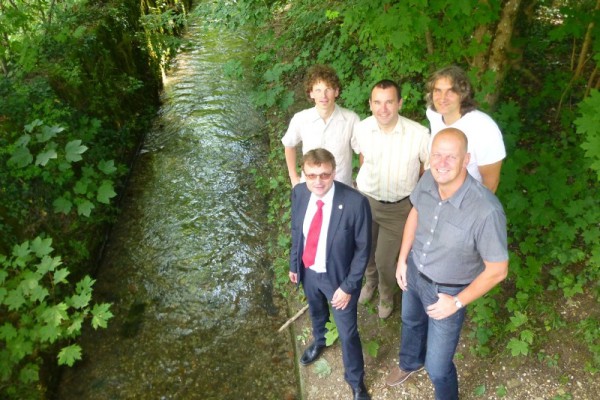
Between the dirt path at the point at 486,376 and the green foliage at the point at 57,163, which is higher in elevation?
the green foliage at the point at 57,163

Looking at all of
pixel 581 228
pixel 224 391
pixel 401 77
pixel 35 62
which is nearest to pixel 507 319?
pixel 581 228

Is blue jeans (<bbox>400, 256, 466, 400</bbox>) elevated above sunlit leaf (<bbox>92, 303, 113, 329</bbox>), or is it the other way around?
blue jeans (<bbox>400, 256, 466, 400</bbox>)

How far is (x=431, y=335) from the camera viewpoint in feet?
8.50

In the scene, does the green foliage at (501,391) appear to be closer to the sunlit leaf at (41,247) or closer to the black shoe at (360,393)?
the black shoe at (360,393)

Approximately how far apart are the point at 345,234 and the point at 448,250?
25.3 inches

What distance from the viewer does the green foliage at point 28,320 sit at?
11.2ft

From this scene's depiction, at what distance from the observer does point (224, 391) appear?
370cm

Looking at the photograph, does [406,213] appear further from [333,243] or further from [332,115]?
[332,115]

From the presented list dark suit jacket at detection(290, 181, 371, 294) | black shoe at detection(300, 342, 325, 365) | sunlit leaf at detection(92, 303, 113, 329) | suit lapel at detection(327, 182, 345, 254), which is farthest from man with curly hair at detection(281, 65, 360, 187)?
sunlit leaf at detection(92, 303, 113, 329)

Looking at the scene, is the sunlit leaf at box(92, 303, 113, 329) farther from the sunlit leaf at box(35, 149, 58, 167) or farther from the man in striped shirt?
the man in striped shirt

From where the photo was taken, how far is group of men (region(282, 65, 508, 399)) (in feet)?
7.25

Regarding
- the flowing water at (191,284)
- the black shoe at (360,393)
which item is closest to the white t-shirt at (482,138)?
the black shoe at (360,393)

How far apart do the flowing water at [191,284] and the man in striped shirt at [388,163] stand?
4.85ft

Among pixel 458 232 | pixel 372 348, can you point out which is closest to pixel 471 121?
pixel 458 232
